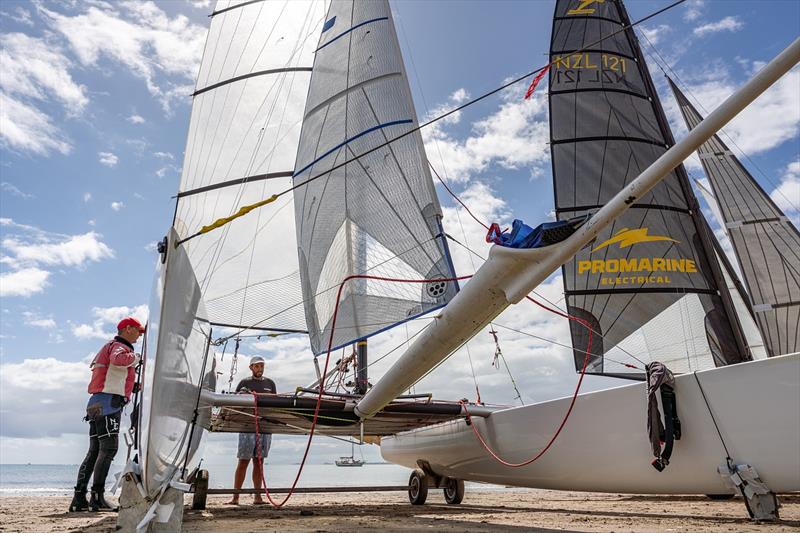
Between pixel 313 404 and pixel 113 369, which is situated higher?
pixel 113 369

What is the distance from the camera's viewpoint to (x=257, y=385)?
6.18m

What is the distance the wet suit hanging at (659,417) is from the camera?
12.6ft

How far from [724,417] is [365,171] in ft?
13.8

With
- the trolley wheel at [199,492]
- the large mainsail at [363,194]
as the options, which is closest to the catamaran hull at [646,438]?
the large mainsail at [363,194]

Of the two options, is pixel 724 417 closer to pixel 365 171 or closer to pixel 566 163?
pixel 365 171

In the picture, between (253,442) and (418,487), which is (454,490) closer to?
(418,487)

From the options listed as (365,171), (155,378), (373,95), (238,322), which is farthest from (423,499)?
(373,95)

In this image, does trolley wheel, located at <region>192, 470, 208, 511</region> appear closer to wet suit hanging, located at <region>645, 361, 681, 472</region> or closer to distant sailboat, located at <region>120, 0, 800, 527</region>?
distant sailboat, located at <region>120, 0, 800, 527</region>

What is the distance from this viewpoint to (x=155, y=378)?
2.76 m

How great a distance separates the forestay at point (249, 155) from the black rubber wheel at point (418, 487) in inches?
88.5

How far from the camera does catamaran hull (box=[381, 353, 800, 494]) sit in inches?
135

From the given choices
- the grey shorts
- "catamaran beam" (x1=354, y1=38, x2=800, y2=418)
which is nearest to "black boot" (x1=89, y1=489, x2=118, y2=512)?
the grey shorts

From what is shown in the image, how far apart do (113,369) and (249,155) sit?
4.09 meters

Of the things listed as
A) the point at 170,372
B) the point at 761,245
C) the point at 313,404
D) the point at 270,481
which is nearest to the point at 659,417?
the point at 313,404
